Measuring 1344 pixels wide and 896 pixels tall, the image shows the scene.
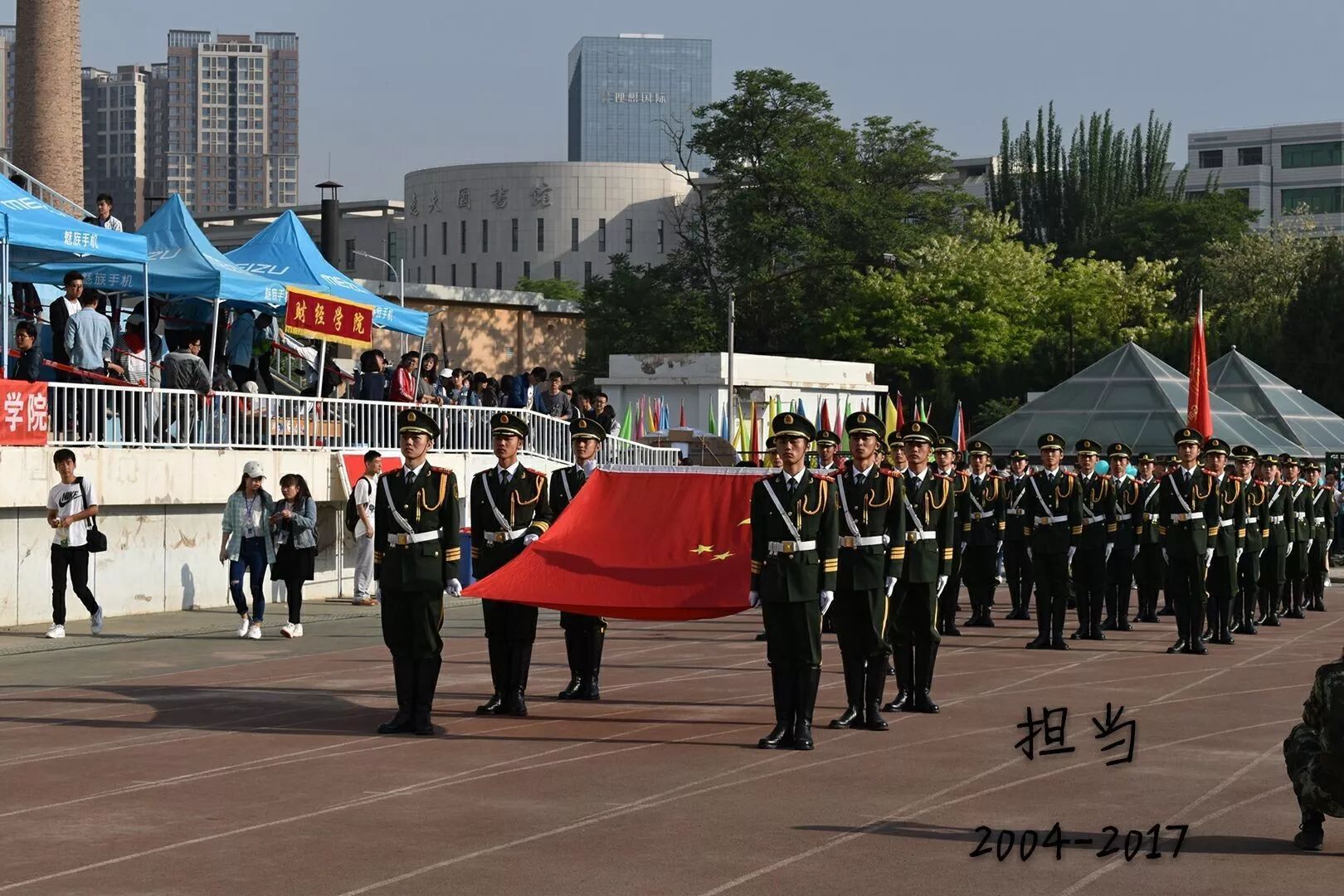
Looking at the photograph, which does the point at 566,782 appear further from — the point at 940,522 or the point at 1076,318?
the point at 1076,318

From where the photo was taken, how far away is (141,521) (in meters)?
20.5

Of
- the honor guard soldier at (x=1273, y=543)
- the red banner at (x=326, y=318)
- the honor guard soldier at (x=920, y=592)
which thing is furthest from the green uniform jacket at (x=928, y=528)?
the red banner at (x=326, y=318)

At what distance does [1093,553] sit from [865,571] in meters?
7.12

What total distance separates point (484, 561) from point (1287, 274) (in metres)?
69.8

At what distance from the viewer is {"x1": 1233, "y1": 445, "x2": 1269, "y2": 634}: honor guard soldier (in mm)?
19172

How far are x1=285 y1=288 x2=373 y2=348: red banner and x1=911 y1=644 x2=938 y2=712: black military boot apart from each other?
12.8 m

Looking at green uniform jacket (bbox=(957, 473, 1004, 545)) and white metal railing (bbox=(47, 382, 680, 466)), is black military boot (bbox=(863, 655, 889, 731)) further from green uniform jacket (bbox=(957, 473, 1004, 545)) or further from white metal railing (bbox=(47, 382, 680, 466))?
green uniform jacket (bbox=(957, 473, 1004, 545))

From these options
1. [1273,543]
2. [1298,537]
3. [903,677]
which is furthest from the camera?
[1298,537]

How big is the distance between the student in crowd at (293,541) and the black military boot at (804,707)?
8.36 meters

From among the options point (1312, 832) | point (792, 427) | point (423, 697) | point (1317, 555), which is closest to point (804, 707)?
point (792, 427)

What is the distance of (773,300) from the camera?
72.4 m

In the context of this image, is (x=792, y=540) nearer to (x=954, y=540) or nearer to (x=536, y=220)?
(x=954, y=540)

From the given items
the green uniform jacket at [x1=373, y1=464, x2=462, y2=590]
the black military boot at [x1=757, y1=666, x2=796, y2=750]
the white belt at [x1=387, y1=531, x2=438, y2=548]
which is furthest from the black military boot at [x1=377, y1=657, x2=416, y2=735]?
the black military boot at [x1=757, y1=666, x2=796, y2=750]

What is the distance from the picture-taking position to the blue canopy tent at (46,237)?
1973 centimetres
